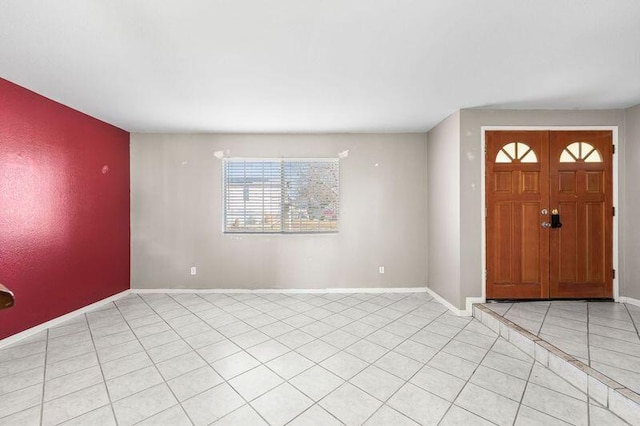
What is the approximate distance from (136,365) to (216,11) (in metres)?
2.83

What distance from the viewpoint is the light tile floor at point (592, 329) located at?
2.07m

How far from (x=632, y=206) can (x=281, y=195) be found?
4.65 m

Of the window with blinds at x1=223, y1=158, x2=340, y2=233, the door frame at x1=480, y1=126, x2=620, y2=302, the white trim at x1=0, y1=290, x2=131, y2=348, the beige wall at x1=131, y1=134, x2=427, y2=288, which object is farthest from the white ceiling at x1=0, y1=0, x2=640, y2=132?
the white trim at x1=0, y1=290, x2=131, y2=348

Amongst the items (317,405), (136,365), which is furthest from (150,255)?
(317,405)

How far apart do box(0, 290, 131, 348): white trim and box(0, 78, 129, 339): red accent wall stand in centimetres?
5

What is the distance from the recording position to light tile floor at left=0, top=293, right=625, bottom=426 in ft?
5.80

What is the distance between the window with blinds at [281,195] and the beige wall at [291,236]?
129mm

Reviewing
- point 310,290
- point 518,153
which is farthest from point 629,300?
point 310,290

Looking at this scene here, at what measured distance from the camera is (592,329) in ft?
8.70

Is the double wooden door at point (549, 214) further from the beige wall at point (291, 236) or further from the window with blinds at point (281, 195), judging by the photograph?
the window with blinds at point (281, 195)

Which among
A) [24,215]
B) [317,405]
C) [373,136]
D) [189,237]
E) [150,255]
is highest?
[373,136]

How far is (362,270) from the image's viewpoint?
4410mm

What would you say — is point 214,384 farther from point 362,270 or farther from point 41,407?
point 362,270

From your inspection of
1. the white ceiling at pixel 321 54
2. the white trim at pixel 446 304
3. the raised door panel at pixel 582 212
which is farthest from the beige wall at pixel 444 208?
the raised door panel at pixel 582 212
